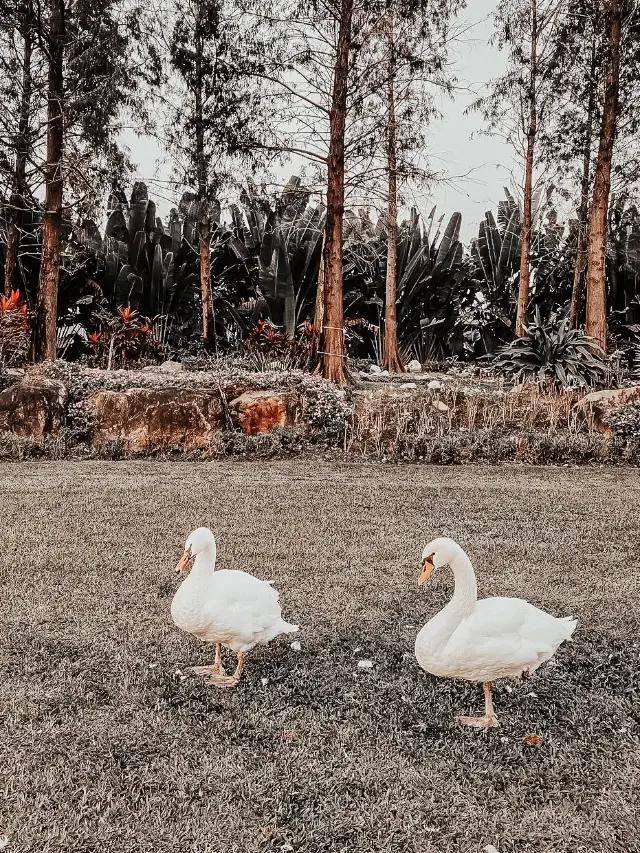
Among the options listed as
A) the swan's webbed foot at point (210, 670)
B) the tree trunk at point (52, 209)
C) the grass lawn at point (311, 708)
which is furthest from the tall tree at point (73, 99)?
the swan's webbed foot at point (210, 670)

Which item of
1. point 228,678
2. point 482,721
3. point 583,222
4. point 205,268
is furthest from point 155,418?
point 583,222

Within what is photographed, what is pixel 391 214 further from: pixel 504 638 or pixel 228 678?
pixel 504 638

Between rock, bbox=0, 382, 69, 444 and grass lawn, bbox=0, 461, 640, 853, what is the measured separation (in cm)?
342

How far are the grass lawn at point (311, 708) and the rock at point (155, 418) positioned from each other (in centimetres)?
320

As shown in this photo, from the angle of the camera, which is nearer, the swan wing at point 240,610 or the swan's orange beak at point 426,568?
the swan's orange beak at point 426,568

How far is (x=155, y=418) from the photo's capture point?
863 cm

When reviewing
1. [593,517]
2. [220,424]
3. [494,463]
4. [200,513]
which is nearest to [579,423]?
[494,463]

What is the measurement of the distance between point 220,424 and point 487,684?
6.48 meters

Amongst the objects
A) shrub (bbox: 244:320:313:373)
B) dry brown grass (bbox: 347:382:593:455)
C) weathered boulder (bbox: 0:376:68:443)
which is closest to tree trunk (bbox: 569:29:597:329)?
shrub (bbox: 244:320:313:373)

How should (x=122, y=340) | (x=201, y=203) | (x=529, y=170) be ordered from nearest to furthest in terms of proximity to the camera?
(x=201, y=203) < (x=122, y=340) < (x=529, y=170)

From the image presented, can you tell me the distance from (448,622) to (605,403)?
7.17 metres

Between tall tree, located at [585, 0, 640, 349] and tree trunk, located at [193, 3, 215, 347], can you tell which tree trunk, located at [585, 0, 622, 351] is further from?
tree trunk, located at [193, 3, 215, 347]

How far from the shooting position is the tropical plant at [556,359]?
32.5ft

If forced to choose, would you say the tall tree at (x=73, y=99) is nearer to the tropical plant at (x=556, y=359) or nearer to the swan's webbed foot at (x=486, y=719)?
the tropical plant at (x=556, y=359)
